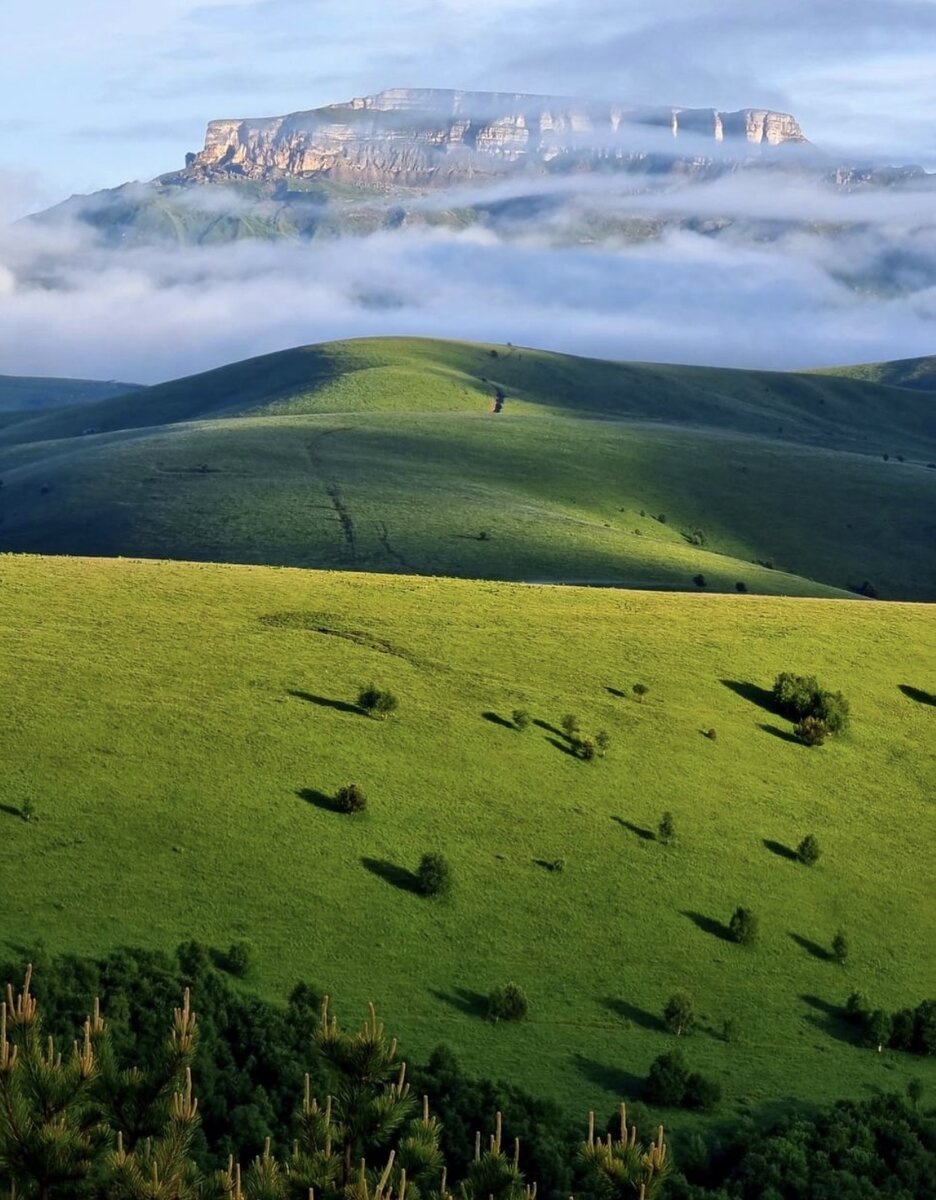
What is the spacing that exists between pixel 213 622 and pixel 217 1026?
30.2 metres

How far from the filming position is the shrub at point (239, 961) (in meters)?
41.6

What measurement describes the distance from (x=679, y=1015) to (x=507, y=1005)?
505 cm

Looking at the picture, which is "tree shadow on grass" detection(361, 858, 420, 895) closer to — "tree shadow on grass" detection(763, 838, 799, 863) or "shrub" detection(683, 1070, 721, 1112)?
"shrub" detection(683, 1070, 721, 1112)

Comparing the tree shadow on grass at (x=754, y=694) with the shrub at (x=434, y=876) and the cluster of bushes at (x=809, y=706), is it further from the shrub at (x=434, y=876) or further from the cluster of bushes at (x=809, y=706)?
the shrub at (x=434, y=876)

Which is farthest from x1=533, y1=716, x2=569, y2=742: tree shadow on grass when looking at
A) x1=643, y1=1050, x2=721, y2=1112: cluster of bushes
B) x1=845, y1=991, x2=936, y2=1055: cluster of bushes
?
x1=643, y1=1050, x2=721, y2=1112: cluster of bushes

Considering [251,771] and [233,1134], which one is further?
[251,771]

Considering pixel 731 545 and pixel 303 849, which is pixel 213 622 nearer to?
pixel 303 849

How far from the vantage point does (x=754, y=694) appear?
67.5 metres

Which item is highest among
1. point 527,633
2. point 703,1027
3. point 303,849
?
point 527,633

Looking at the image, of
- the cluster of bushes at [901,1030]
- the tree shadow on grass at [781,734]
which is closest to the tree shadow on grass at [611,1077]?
the cluster of bushes at [901,1030]

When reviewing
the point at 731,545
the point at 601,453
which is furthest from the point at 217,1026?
the point at 601,453

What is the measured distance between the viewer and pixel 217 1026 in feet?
125

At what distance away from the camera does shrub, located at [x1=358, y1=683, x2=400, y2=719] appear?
Result: 2320 inches

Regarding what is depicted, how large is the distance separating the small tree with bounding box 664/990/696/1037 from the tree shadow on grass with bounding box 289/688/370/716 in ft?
63.1
